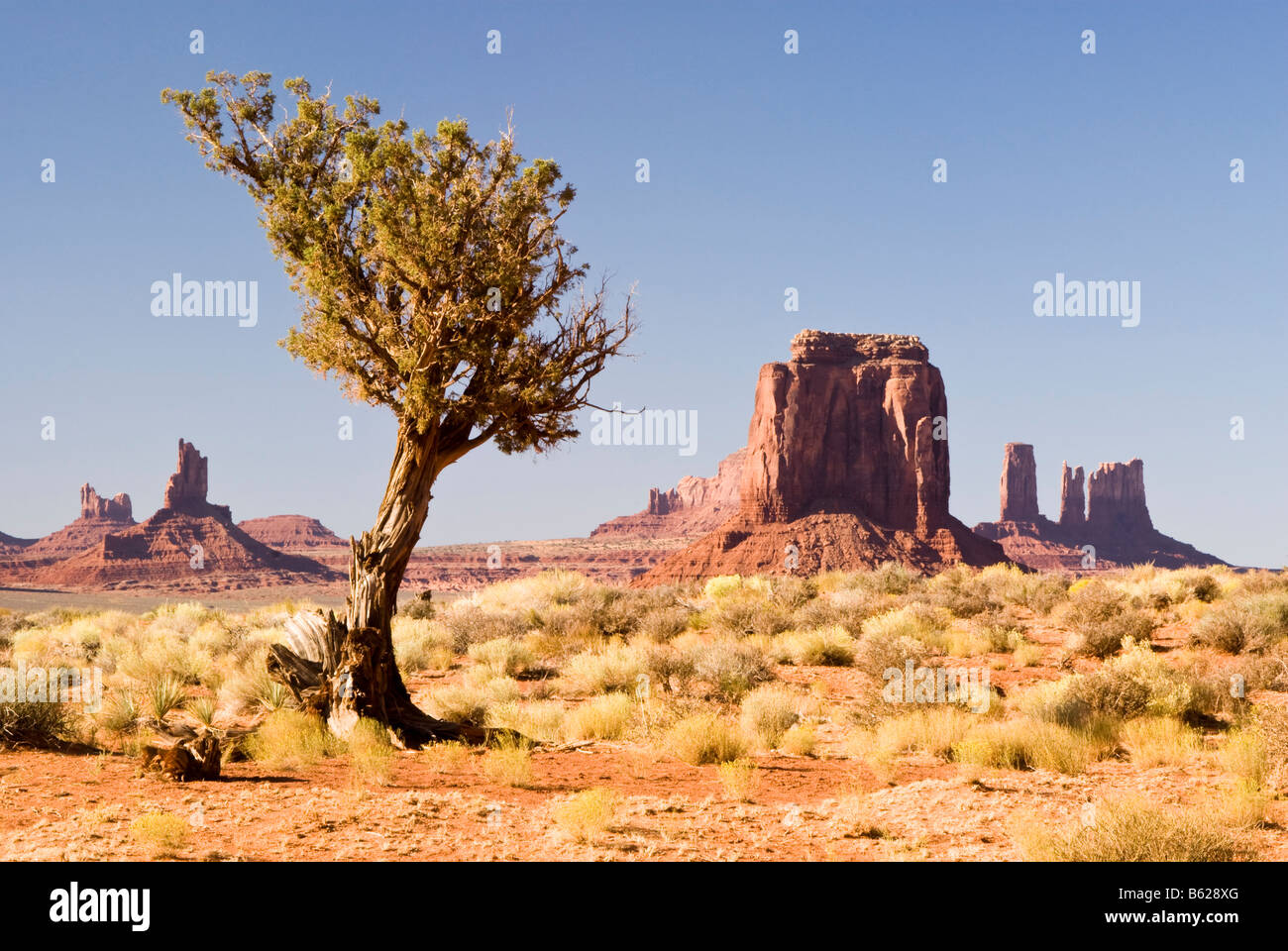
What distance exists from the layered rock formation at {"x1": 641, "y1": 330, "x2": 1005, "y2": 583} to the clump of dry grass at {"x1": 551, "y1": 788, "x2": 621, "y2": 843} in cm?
7431

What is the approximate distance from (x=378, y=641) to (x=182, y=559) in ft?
410

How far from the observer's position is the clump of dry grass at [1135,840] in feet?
21.4

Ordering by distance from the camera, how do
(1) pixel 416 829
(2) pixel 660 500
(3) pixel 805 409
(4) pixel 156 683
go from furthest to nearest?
1. (2) pixel 660 500
2. (3) pixel 805 409
3. (4) pixel 156 683
4. (1) pixel 416 829

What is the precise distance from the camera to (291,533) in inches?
7283

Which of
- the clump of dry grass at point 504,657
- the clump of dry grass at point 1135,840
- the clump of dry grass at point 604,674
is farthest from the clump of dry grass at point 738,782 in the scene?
the clump of dry grass at point 504,657

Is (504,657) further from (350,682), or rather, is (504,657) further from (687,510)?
(687,510)

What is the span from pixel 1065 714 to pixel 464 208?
393 inches

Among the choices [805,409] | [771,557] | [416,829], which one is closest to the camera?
[416,829]

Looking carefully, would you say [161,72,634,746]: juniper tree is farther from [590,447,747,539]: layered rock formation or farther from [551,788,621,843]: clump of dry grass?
[590,447,747,539]: layered rock formation

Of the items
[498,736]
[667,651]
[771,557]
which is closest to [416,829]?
[498,736]

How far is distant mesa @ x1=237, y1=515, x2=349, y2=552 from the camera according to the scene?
180 meters

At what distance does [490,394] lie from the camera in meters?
12.1

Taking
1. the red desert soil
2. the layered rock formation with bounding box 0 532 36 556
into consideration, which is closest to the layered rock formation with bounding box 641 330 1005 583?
the red desert soil
